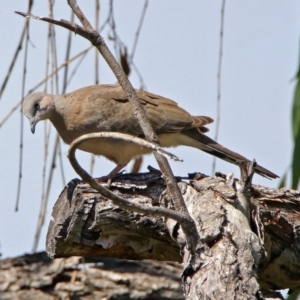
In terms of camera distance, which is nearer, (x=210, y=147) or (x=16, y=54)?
(x=16, y=54)

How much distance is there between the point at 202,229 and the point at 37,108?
2.10 metres

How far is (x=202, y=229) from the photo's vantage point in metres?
3.08

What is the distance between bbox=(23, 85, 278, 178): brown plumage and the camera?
4527 millimetres

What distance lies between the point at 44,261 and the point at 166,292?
800 mm

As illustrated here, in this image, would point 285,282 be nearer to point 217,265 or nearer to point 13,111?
point 217,265

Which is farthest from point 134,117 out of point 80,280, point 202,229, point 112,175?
point 202,229

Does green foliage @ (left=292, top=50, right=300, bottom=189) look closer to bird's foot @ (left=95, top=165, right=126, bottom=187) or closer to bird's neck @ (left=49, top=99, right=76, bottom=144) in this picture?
bird's foot @ (left=95, top=165, right=126, bottom=187)

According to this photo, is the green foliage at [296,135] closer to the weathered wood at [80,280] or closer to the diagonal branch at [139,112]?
the diagonal branch at [139,112]

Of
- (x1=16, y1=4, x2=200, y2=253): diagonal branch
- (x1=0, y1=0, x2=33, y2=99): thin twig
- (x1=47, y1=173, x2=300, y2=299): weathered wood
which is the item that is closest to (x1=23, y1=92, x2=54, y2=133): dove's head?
(x1=0, y1=0, x2=33, y2=99): thin twig

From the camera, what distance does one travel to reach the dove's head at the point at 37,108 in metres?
4.84

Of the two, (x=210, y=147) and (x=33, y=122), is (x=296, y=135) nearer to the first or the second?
(x=210, y=147)

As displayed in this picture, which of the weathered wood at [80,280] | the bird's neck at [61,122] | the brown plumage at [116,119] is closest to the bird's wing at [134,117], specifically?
the brown plumage at [116,119]

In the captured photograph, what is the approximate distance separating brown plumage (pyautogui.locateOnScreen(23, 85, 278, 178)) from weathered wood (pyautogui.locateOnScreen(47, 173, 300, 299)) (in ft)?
2.74

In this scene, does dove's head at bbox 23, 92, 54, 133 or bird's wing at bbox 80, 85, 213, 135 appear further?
dove's head at bbox 23, 92, 54, 133
